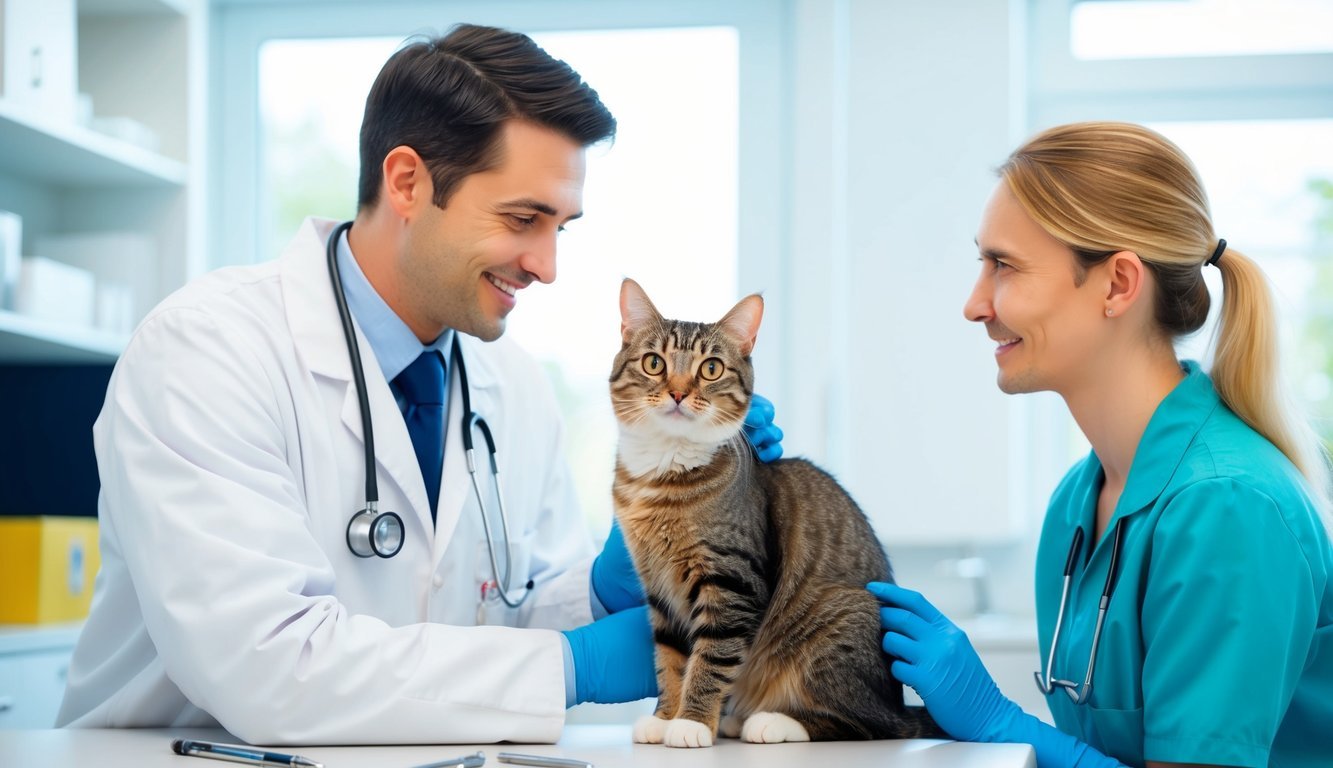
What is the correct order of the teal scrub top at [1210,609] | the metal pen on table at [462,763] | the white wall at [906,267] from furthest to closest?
the white wall at [906,267] < the teal scrub top at [1210,609] < the metal pen on table at [462,763]

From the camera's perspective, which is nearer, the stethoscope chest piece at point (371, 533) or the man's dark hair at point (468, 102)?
the stethoscope chest piece at point (371, 533)

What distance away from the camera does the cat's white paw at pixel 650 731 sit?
1429 mm

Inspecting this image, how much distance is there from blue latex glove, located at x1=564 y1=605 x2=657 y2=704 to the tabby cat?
39 mm

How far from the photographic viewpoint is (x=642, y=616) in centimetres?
169

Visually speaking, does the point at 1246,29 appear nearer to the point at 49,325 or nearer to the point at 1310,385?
the point at 1310,385

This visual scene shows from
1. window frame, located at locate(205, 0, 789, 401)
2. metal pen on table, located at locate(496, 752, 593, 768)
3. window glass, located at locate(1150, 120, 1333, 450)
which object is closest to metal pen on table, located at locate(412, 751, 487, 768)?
metal pen on table, located at locate(496, 752, 593, 768)

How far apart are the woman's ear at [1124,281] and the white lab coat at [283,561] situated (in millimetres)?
907

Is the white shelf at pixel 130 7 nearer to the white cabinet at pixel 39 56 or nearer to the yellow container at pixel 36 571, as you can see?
the white cabinet at pixel 39 56

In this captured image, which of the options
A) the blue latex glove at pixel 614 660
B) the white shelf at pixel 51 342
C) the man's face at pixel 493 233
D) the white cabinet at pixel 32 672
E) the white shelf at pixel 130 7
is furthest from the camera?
the white shelf at pixel 130 7

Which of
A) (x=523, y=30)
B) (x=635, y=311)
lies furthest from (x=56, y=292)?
(x=635, y=311)

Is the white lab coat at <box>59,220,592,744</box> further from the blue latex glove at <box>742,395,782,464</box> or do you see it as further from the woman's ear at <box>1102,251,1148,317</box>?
the woman's ear at <box>1102,251,1148,317</box>

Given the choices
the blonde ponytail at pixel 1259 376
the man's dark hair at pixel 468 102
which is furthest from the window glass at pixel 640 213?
the blonde ponytail at pixel 1259 376

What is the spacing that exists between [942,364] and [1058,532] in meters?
1.77

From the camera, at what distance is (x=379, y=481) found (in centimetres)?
171
